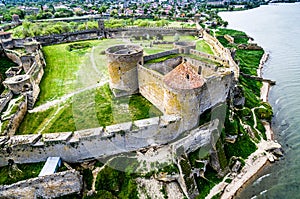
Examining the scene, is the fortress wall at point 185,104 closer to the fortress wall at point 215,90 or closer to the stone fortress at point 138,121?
the stone fortress at point 138,121

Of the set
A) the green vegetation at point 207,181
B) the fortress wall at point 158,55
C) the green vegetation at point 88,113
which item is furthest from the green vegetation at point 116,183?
the fortress wall at point 158,55

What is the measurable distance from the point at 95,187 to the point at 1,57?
1168 inches

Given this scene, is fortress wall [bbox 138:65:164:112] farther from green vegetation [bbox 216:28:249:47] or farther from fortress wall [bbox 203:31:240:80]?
green vegetation [bbox 216:28:249:47]

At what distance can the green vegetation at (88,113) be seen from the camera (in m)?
19.8

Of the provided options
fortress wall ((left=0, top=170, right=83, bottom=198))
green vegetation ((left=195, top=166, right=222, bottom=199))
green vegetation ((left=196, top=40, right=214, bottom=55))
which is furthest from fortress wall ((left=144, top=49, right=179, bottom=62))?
fortress wall ((left=0, top=170, right=83, bottom=198))

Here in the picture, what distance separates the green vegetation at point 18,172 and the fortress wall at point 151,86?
33.7 ft

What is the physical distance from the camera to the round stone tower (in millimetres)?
22969

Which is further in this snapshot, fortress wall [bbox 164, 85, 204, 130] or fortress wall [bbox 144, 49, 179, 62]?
fortress wall [bbox 144, 49, 179, 62]

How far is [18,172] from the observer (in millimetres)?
15875

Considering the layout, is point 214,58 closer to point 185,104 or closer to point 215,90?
point 215,90

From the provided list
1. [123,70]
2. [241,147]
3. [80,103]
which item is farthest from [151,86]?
[241,147]

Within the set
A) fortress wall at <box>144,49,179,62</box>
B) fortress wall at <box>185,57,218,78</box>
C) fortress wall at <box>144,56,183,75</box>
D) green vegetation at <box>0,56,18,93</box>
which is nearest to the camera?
fortress wall at <box>185,57,218,78</box>

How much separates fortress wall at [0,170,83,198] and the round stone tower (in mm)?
9991

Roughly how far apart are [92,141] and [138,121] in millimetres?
3474
